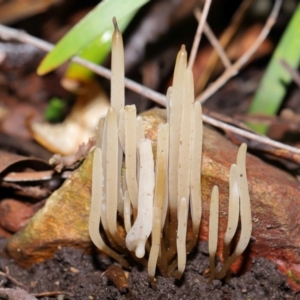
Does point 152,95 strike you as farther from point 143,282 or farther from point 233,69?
point 143,282

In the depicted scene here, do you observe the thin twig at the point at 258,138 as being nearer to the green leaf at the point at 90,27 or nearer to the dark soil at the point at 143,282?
the dark soil at the point at 143,282

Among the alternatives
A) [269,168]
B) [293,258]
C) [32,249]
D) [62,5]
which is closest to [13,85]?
[62,5]

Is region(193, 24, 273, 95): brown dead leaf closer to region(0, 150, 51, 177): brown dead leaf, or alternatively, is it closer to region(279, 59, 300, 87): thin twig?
region(279, 59, 300, 87): thin twig

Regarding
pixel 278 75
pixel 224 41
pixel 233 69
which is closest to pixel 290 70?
pixel 278 75

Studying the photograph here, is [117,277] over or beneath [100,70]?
beneath

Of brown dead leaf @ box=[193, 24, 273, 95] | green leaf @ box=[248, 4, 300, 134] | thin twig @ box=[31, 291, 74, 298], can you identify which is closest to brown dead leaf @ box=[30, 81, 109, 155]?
brown dead leaf @ box=[193, 24, 273, 95]
